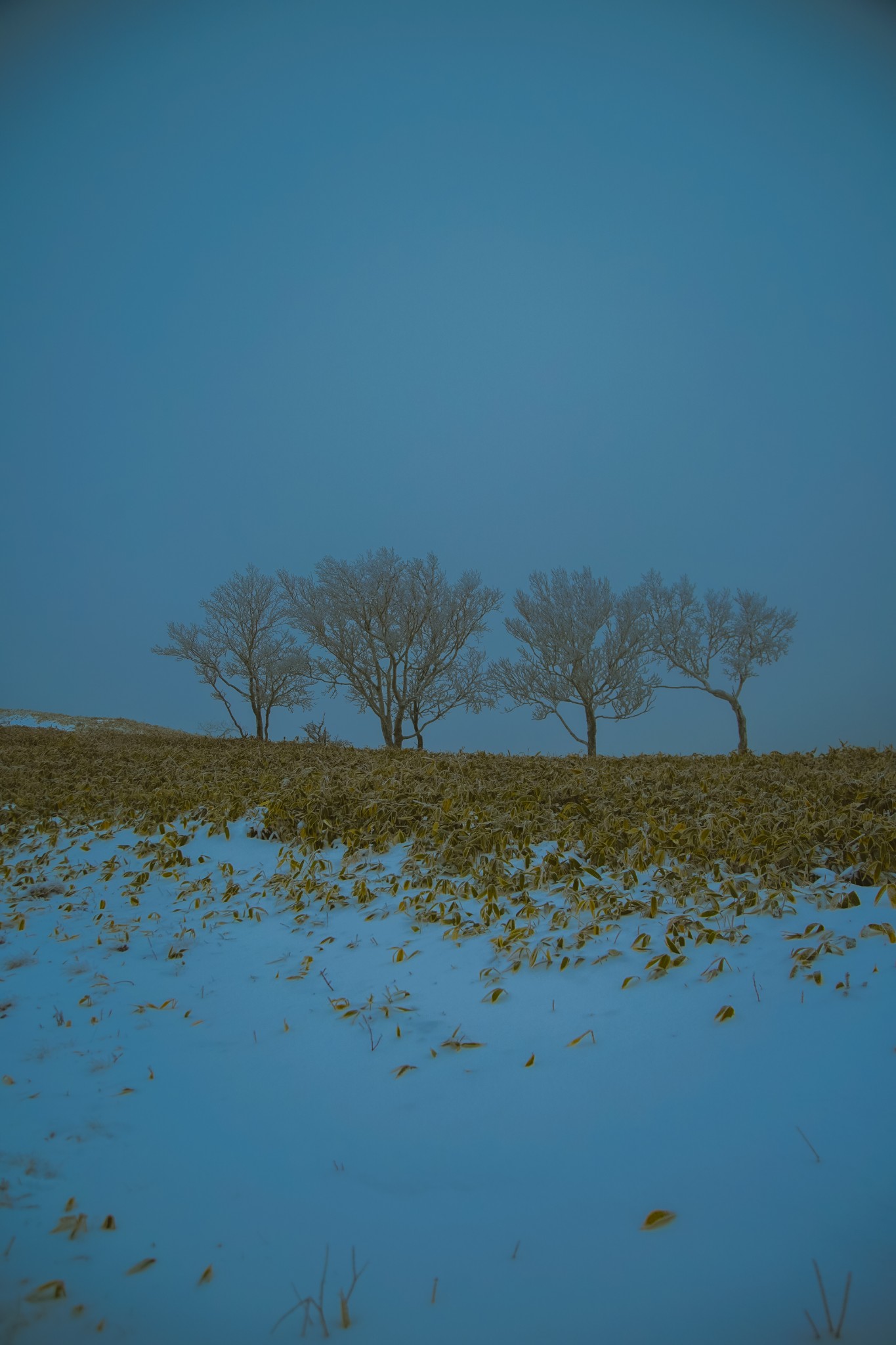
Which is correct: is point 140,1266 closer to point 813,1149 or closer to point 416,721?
point 813,1149

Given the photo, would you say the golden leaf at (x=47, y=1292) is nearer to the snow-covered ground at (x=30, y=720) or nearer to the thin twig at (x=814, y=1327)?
the thin twig at (x=814, y=1327)

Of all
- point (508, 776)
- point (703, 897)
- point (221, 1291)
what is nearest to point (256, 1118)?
point (221, 1291)

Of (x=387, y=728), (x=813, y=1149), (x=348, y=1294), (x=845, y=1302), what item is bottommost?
(x=348, y=1294)

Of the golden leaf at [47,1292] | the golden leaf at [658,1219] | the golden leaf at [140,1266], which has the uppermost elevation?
the golden leaf at [658,1219]

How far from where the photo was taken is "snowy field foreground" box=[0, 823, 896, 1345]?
2041 millimetres

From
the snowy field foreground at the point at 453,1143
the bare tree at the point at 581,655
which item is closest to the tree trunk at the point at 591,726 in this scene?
the bare tree at the point at 581,655

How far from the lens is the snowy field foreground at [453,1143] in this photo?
2041 mm

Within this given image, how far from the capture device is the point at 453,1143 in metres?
2.76

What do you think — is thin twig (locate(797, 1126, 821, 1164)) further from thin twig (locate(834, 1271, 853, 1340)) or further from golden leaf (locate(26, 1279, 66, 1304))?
golden leaf (locate(26, 1279, 66, 1304))

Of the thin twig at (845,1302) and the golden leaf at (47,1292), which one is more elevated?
the thin twig at (845,1302)

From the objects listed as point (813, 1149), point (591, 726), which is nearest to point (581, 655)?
point (591, 726)

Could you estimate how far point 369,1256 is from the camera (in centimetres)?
223

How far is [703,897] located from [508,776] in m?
4.03

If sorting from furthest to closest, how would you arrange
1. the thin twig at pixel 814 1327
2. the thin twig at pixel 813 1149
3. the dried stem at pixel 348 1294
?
the thin twig at pixel 813 1149, the dried stem at pixel 348 1294, the thin twig at pixel 814 1327
